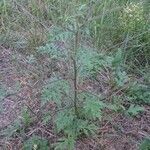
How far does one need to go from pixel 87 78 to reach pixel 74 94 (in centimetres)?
52

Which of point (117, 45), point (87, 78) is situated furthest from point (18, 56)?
point (117, 45)

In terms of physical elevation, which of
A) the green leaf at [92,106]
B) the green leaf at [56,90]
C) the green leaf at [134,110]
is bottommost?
the green leaf at [134,110]

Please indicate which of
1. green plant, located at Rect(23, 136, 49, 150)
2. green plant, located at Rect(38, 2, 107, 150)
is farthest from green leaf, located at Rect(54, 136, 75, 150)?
green plant, located at Rect(23, 136, 49, 150)

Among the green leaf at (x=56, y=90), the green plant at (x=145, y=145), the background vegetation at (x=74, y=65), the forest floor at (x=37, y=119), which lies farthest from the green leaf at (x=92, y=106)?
the green plant at (x=145, y=145)

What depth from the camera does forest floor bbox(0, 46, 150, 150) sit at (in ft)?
7.48

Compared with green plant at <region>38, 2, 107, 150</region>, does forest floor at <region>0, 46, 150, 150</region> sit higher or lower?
lower

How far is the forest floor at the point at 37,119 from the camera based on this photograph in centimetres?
228

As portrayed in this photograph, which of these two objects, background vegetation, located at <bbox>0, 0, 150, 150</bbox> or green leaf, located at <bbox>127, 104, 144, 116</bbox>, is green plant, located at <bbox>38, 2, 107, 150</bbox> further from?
green leaf, located at <bbox>127, 104, 144, 116</bbox>

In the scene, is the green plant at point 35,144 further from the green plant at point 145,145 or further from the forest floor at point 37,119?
the green plant at point 145,145

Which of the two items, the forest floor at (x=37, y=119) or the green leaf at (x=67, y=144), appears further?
the forest floor at (x=37, y=119)

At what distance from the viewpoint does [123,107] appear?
2467mm

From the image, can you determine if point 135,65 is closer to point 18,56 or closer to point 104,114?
point 104,114

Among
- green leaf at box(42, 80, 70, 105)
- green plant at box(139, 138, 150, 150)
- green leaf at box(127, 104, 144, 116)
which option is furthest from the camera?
green leaf at box(127, 104, 144, 116)

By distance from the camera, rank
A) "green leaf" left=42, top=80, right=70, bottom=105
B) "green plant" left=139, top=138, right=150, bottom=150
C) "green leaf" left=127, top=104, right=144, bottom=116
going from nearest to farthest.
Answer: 1. "green leaf" left=42, top=80, right=70, bottom=105
2. "green plant" left=139, top=138, right=150, bottom=150
3. "green leaf" left=127, top=104, right=144, bottom=116
